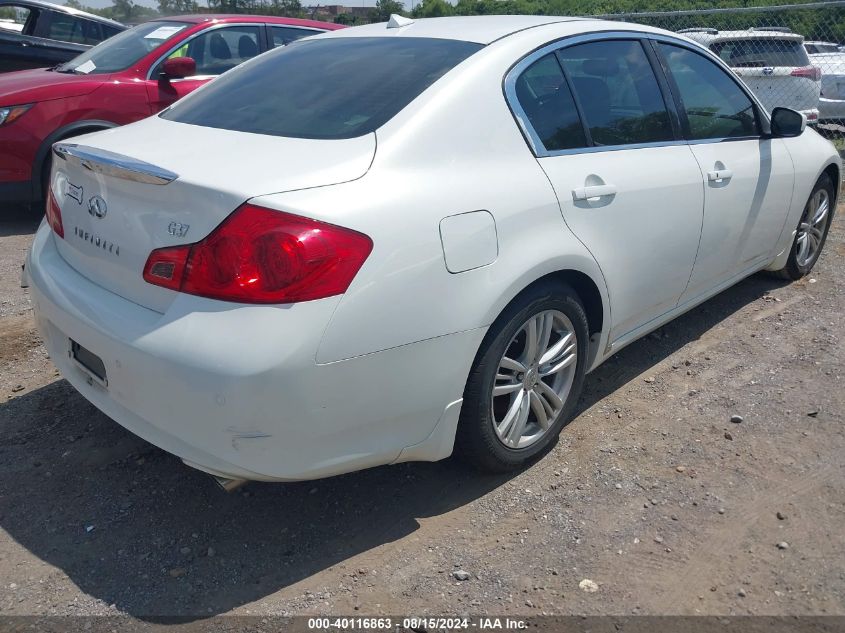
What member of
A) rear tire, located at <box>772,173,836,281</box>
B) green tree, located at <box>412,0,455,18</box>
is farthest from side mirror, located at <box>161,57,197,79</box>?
green tree, located at <box>412,0,455,18</box>

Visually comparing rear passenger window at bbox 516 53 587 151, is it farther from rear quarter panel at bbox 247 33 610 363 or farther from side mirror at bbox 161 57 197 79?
side mirror at bbox 161 57 197 79

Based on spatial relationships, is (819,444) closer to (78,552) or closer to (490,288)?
(490,288)

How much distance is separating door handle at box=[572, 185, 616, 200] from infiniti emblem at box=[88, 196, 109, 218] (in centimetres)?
167

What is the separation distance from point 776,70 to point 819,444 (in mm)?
7130

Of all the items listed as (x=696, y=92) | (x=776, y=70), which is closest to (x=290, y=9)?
(x=776, y=70)

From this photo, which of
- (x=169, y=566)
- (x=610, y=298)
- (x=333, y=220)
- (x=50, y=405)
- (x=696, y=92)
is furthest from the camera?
(x=696, y=92)

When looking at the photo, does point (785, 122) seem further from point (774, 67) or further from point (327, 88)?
point (774, 67)

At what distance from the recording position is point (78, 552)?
2.68 m

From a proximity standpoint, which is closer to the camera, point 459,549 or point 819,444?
point 459,549

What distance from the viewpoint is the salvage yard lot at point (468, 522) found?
8.26 feet

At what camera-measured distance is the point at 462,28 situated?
11.1 feet

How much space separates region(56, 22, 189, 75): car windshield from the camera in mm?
6680

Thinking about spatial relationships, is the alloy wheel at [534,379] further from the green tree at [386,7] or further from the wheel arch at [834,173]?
the green tree at [386,7]

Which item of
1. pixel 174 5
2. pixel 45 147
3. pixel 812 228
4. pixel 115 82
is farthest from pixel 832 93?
pixel 174 5
